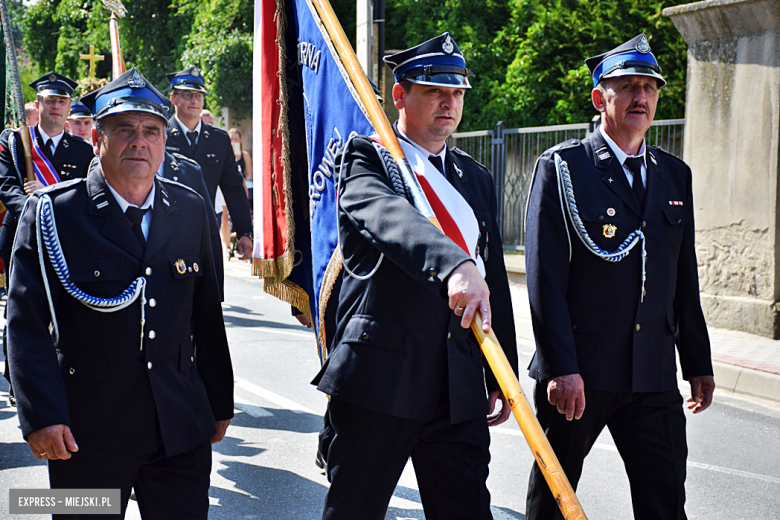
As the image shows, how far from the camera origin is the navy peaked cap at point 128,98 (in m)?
2.83

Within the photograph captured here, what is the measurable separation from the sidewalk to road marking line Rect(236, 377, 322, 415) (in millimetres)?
2056

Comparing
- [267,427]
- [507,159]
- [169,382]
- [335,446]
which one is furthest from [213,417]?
[507,159]

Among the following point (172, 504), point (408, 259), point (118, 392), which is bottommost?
point (172, 504)

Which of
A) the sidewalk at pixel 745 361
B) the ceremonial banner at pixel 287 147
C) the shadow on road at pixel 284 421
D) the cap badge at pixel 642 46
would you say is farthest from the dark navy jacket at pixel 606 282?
the sidewalk at pixel 745 361

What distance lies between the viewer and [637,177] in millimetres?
3398

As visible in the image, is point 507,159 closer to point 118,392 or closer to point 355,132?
point 355,132

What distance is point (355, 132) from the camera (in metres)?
3.41

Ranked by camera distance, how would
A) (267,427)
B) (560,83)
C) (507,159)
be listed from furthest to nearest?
(560,83) < (507,159) < (267,427)

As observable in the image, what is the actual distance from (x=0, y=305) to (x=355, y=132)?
820 cm

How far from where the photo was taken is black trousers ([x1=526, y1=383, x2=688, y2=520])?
309 centimetres

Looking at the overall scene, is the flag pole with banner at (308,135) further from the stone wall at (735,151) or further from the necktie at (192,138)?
the stone wall at (735,151)

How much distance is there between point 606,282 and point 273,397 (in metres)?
3.58

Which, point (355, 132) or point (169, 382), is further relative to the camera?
point (355, 132)

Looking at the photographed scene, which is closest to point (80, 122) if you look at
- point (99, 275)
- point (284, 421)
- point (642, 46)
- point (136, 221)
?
point (284, 421)
